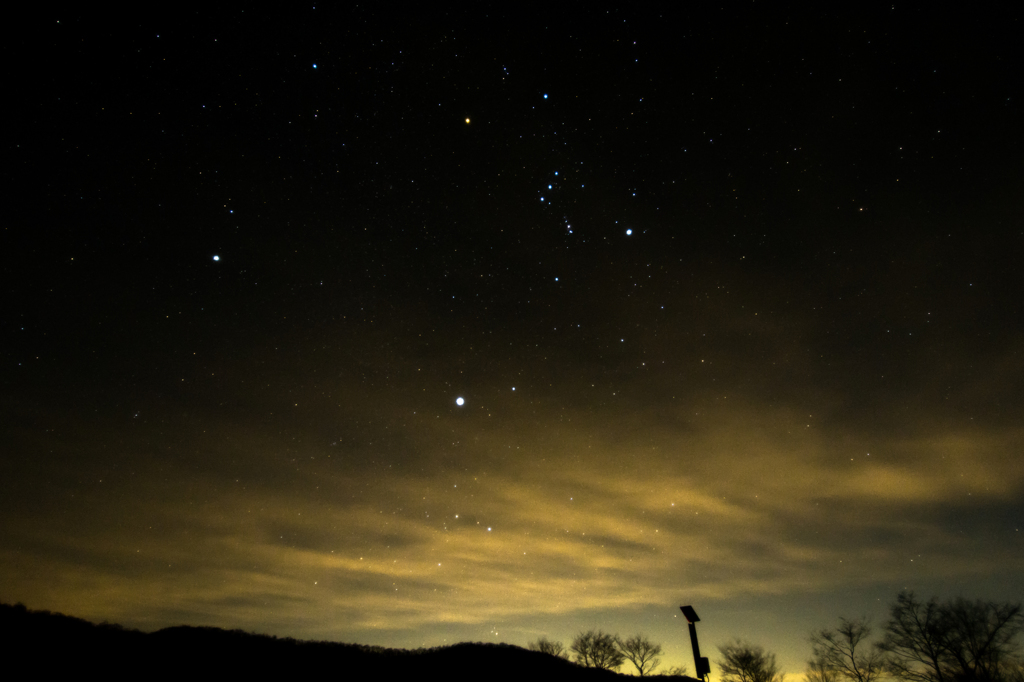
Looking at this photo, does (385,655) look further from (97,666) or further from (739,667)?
(739,667)

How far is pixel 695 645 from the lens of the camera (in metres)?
18.6

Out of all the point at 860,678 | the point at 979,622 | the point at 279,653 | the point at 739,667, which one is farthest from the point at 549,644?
the point at 279,653

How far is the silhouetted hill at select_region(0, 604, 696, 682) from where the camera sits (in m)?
12.5

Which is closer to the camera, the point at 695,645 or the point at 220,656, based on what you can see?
the point at 220,656

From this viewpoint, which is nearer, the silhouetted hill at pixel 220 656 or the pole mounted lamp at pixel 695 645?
the silhouetted hill at pixel 220 656

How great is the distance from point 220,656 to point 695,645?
14807 mm

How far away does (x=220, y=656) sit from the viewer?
14102 mm

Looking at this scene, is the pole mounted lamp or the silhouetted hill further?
the pole mounted lamp

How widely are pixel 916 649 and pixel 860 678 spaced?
5845 mm

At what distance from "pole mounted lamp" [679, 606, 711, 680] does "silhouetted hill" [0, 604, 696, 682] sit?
10.9ft

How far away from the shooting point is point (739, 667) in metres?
49.1

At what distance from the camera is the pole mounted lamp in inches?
696

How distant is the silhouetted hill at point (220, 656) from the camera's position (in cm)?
1254

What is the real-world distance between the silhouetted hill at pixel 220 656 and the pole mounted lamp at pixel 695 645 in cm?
333
